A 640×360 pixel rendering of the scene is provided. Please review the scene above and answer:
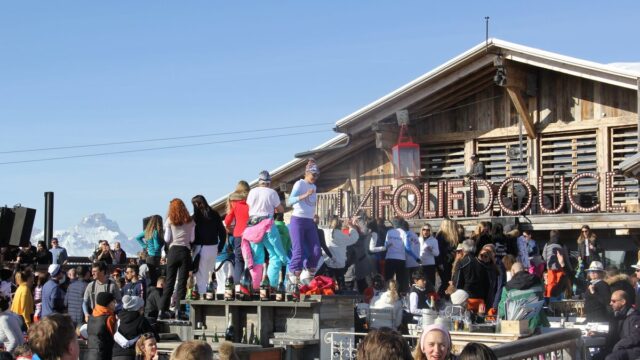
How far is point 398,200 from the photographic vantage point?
2334 cm

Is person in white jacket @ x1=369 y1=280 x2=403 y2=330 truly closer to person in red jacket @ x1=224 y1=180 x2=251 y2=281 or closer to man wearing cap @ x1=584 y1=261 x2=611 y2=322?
person in red jacket @ x1=224 y1=180 x2=251 y2=281

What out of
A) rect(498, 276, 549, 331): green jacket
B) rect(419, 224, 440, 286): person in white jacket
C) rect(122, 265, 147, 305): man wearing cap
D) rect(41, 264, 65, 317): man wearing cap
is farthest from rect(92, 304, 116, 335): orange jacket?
rect(419, 224, 440, 286): person in white jacket

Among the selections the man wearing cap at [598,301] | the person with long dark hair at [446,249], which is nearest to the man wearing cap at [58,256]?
the person with long dark hair at [446,249]

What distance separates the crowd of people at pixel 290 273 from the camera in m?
11.9

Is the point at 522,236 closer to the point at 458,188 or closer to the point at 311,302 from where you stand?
the point at 458,188

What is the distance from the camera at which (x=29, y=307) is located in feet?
46.2

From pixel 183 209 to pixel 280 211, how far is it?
157 centimetres

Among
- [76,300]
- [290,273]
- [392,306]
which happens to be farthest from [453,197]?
[76,300]

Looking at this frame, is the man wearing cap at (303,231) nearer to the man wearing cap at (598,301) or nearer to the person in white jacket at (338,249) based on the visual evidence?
the person in white jacket at (338,249)

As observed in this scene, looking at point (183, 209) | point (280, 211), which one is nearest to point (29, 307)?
point (183, 209)

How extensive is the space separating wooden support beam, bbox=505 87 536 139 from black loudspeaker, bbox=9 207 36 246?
11.3m

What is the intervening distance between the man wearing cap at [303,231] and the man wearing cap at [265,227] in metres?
0.23

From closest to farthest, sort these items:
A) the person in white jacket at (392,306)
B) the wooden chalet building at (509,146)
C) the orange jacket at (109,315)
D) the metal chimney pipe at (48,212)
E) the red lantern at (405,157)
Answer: the orange jacket at (109,315) < the person in white jacket at (392,306) < the wooden chalet building at (509,146) < the red lantern at (405,157) < the metal chimney pipe at (48,212)

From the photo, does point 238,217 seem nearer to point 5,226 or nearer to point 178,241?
point 178,241
